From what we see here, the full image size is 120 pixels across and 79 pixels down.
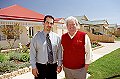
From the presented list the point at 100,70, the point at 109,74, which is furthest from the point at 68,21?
the point at 100,70

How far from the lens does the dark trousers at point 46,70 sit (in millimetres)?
4321

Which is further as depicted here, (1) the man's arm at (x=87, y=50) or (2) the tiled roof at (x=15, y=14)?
(2) the tiled roof at (x=15, y=14)

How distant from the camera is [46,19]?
430cm

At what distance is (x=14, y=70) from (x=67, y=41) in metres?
5.12

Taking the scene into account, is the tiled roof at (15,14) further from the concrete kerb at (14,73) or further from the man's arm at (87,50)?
the man's arm at (87,50)

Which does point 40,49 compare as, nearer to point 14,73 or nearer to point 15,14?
point 14,73

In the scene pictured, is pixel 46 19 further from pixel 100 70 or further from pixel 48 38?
pixel 100 70

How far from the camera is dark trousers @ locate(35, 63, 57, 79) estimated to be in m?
4.32

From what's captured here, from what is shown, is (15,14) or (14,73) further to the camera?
(15,14)

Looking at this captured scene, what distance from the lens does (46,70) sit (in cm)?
433

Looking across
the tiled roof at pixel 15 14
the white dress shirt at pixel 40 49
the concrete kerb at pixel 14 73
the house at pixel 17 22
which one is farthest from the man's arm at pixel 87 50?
the tiled roof at pixel 15 14

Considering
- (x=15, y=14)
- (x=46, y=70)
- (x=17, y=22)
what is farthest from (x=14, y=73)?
(x=15, y=14)

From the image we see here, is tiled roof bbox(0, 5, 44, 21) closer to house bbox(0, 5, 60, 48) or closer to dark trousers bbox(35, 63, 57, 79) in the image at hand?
house bbox(0, 5, 60, 48)

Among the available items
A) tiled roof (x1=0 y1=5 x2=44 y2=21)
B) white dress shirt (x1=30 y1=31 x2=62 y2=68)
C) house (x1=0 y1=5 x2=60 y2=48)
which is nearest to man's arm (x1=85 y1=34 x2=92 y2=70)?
white dress shirt (x1=30 y1=31 x2=62 y2=68)
